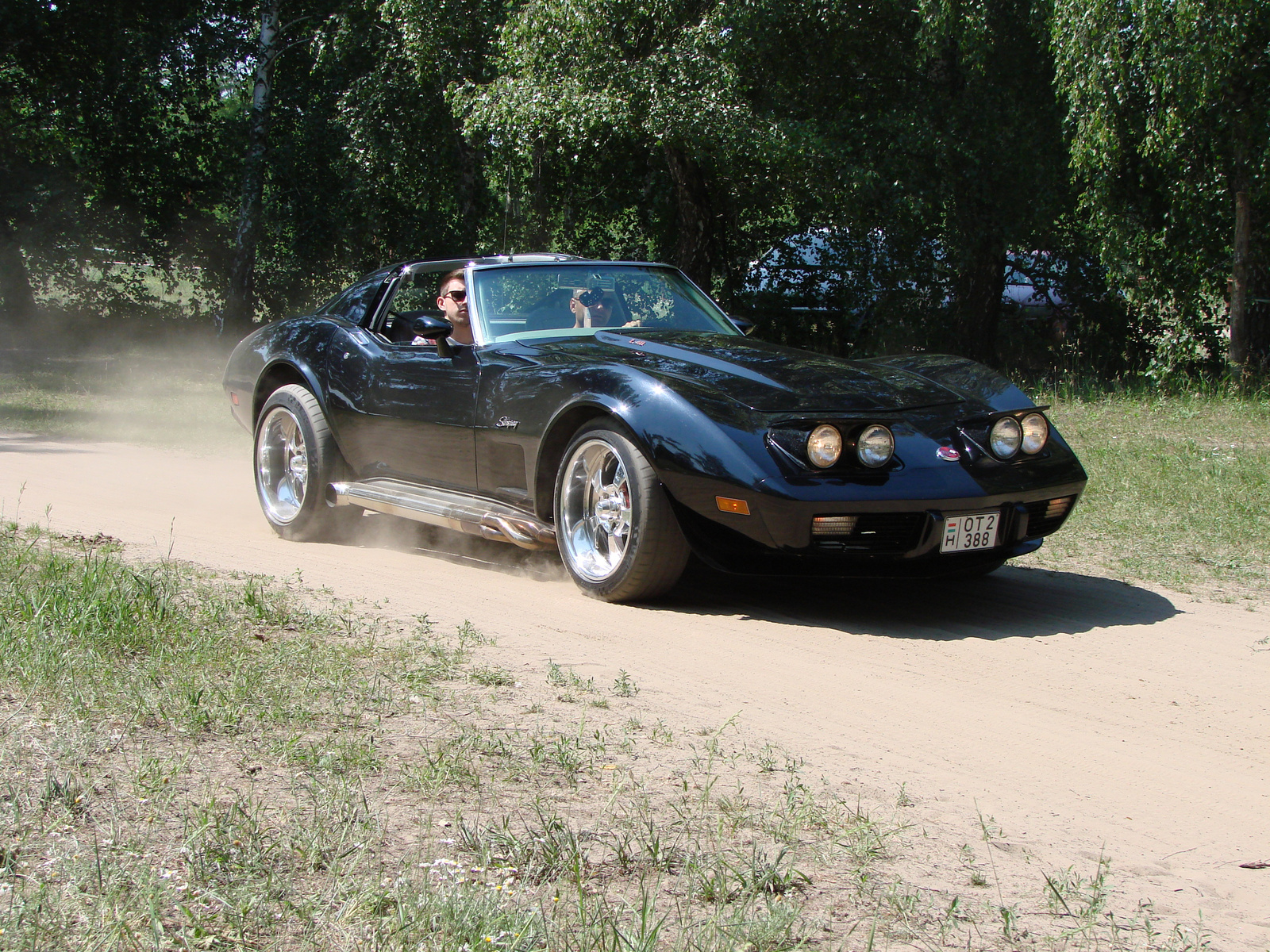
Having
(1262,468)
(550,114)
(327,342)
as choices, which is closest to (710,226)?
(550,114)

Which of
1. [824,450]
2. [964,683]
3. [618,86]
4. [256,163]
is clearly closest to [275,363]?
[824,450]

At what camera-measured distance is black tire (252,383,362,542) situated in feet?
22.6

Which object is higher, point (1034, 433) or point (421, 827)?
point (1034, 433)

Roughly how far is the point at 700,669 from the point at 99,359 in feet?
63.5

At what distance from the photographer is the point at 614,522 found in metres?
5.30

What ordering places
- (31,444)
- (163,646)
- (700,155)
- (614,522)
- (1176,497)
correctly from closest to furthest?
(163,646), (614,522), (1176,497), (31,444), (700,155)

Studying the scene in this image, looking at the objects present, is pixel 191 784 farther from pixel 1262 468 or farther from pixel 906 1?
pixel 906 1

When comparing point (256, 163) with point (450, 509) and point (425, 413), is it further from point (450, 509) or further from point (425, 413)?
point (450, 509)

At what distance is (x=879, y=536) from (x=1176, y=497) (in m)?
3.94

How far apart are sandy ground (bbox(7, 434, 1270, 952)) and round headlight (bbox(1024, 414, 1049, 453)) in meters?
0.72

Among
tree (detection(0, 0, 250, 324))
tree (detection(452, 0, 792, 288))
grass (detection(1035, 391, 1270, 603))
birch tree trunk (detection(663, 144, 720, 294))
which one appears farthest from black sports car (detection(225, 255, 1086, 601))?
tree (detection(0, 0, 250, 324))

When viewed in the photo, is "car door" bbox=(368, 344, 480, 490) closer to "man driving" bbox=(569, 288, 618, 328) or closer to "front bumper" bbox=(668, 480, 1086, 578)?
"man driving" bbox=(569, 288, 618, 328)

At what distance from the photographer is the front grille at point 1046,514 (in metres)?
5.21

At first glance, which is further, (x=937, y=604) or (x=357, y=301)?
(x=357, y=301)
